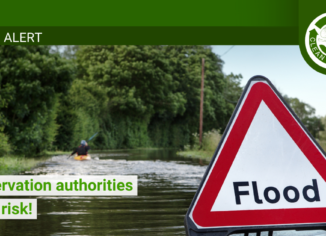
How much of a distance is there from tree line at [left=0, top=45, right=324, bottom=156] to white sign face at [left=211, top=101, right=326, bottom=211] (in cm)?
1665

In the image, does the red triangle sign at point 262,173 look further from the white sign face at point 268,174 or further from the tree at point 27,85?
the tree at point 27,85

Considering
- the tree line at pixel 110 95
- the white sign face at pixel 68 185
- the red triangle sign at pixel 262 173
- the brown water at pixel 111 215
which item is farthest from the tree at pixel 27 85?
the red triangle sign at pixel 262 173

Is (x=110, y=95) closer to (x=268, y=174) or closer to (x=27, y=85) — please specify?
(x=27, y=85)

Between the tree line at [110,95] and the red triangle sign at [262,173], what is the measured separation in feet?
54.5

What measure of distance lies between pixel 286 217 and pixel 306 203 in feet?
0.41

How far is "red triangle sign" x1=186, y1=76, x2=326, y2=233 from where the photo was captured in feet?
7.35

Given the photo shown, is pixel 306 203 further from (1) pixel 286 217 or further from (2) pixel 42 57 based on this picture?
(2) pixel 42 57

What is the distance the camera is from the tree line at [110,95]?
21.7 meters

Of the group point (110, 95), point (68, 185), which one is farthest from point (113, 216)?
point (110, 95)

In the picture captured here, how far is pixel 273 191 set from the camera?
2277mm

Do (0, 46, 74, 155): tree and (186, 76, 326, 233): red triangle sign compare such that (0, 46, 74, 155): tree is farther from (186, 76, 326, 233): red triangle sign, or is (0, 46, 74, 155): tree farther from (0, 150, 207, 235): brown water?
(186, 76, 326, 233): red triangle sign

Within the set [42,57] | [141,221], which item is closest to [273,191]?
[141,221]

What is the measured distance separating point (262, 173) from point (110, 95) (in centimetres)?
4970

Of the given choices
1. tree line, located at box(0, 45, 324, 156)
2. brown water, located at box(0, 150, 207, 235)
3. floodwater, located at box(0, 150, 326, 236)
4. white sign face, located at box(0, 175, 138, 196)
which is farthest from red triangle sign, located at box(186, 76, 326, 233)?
tree line, located at box(0, 45, 324, 156)
